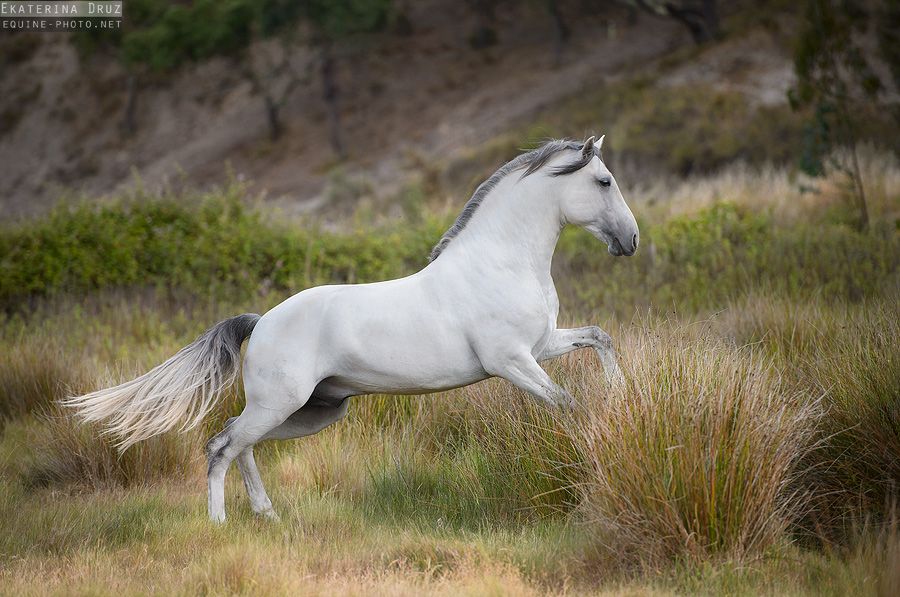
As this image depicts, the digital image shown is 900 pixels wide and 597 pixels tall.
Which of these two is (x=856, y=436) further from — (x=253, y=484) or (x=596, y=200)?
(x=253, y=484)

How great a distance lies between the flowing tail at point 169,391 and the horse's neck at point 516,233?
1605mm

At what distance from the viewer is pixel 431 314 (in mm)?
5172

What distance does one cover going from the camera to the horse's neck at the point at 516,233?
5.29 m

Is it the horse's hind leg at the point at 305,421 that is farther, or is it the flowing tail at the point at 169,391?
the horse's hind leg at the point at 305,421

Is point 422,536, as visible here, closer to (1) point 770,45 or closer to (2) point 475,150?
(2) point 475,150

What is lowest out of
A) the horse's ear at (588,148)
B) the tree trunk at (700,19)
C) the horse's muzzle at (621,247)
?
the horse's muzzle at (621,247)

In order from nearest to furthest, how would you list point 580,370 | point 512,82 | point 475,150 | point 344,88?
1. point 580,370
2. point 475,150
3. point 512,82
4. point 344,88

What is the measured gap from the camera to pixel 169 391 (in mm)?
5520

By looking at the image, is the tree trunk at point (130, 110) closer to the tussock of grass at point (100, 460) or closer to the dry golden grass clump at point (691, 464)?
the tussock of grass at point (100, 460)

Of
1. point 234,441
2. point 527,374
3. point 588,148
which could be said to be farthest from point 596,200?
point 234,441

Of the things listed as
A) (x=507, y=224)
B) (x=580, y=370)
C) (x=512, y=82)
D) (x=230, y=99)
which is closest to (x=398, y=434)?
(x=580, y=370)

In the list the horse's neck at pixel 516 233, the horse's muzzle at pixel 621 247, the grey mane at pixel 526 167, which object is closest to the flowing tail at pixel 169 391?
the grey mane at pixel 526 167

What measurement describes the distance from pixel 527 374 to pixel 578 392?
1.52 ft

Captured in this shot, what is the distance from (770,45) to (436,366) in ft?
98.9
